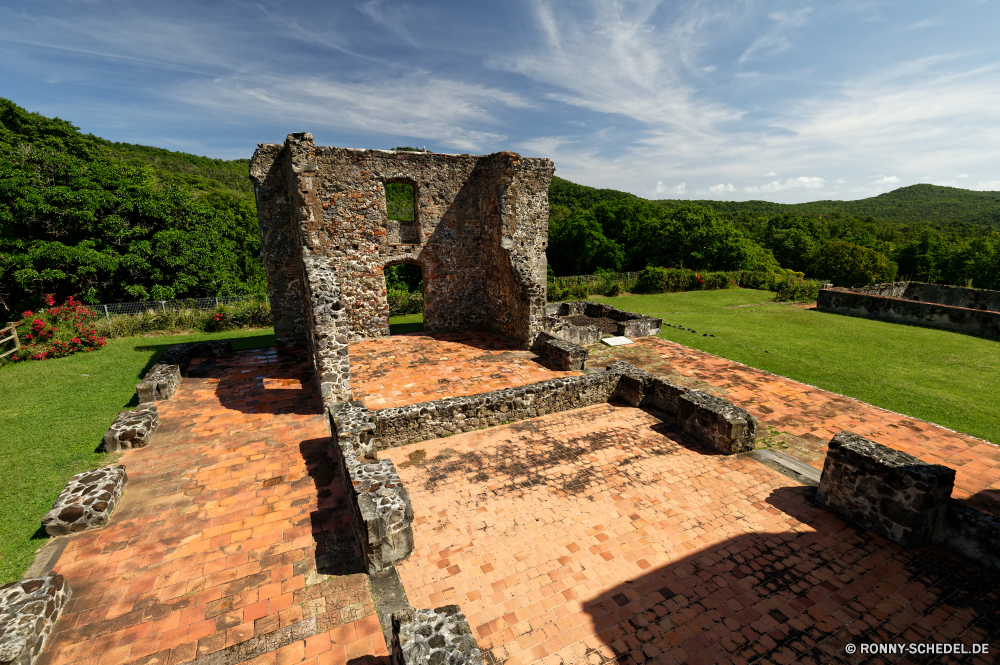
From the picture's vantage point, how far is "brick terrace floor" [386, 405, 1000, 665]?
136 inches

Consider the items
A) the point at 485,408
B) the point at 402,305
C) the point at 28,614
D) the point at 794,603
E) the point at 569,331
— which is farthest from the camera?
the point at 402,305

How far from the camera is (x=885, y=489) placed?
183 inches

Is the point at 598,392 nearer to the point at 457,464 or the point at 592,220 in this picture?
the point at 457,464

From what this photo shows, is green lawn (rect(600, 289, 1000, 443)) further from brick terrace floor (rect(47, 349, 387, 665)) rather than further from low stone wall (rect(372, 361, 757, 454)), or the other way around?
brick terrace floor (rect(47, 349, 387, 665))

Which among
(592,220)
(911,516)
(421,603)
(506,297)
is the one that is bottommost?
(421,603)

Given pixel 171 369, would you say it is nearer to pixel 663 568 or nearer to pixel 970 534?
pixel 663 568

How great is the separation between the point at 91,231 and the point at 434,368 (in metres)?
18.2

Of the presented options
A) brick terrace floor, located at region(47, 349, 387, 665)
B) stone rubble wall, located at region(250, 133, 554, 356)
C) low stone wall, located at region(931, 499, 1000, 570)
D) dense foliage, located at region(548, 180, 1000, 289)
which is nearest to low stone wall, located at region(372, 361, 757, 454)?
brick terrace floor, located at region(47, 349, 387, 665)

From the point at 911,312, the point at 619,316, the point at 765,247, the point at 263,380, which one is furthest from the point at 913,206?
the point at 263,380

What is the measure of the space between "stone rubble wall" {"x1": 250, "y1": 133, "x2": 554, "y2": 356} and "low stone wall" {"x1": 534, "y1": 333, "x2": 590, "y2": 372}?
0.90m

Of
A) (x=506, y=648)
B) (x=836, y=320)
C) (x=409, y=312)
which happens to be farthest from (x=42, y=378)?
(x=836, y=320)

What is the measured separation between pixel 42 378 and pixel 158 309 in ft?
22.3

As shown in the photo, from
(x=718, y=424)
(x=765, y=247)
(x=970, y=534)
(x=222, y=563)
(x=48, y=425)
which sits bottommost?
(x=222, y=563)

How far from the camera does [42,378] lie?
32.6 ft
